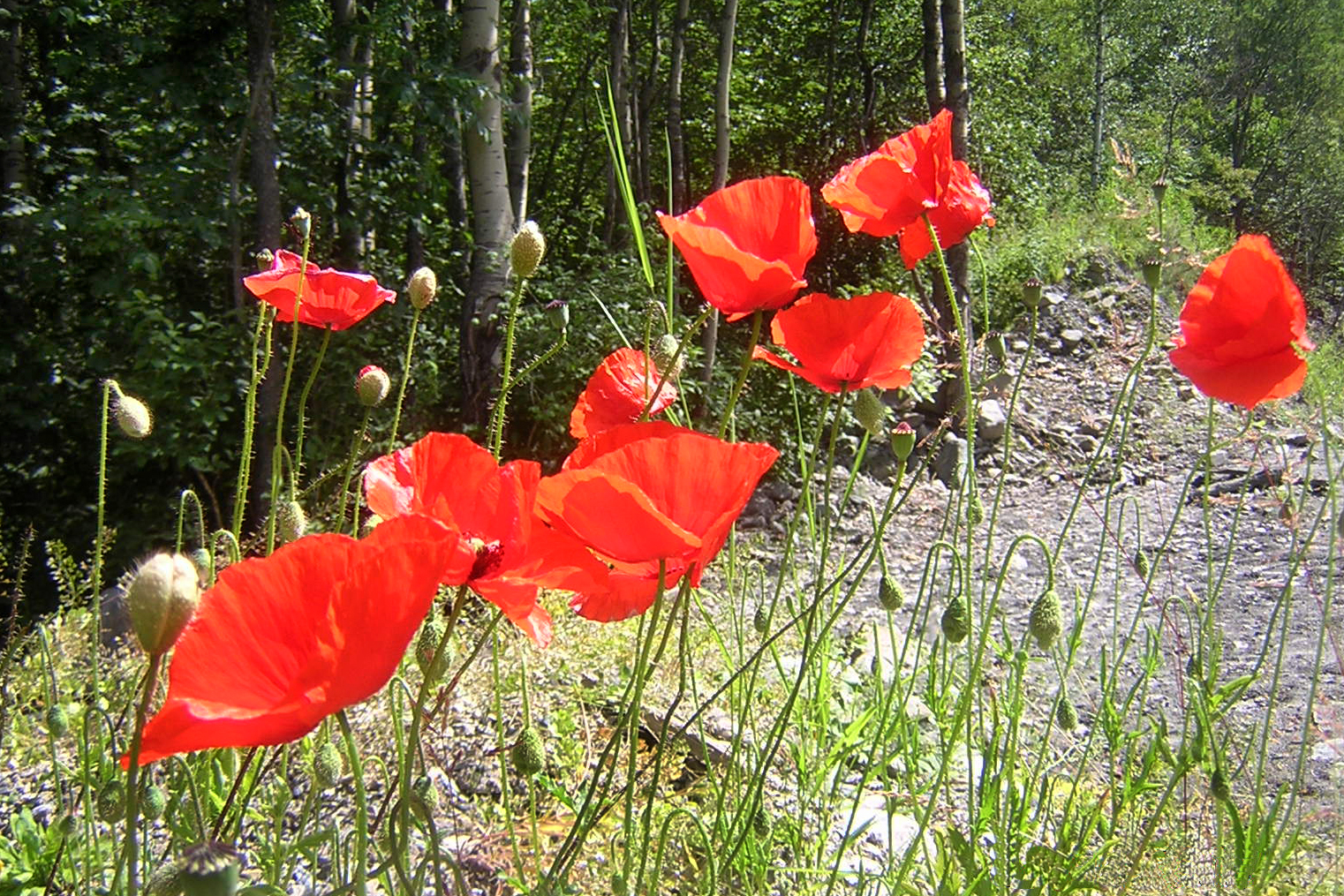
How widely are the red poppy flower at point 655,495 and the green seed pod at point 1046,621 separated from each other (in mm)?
576

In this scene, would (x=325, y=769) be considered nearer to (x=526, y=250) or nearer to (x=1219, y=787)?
(x=526, y=250)

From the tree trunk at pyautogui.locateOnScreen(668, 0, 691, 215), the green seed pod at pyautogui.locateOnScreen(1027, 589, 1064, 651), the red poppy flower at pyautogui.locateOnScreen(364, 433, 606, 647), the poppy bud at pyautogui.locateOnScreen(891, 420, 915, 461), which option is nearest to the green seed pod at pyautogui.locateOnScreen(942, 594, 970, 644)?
the green seed pod at pyautogui.locateOnScreen(1027, 589, 1064, 651)

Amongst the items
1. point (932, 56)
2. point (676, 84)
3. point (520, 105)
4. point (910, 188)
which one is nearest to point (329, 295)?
point (910, 188)

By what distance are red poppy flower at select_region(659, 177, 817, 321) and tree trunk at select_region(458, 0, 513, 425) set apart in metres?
3.89

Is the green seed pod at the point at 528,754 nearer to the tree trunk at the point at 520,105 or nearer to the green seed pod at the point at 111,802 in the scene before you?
the green seed pod at the point at 111,802

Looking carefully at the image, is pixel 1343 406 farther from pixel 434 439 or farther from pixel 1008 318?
pixel 434 439

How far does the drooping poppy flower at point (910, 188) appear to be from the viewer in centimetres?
100

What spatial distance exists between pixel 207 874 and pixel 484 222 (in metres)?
4.61

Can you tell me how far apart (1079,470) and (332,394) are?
428cm

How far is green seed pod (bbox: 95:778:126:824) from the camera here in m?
0.90

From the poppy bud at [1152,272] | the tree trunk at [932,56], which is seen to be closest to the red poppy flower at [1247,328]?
the poppy bud at [1152,272]

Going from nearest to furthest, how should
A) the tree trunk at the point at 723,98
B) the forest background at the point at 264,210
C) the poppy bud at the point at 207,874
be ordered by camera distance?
1. the poppy bud at the point at 207,874
2. the forest background at the point at 264,210
3. the tree trunk at the point at 723,98

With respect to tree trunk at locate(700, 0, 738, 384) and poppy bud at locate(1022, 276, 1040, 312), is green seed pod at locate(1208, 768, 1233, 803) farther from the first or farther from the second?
tree trunk at locate(700, 0, 738, 384)

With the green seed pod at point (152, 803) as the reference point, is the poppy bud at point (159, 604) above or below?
above
